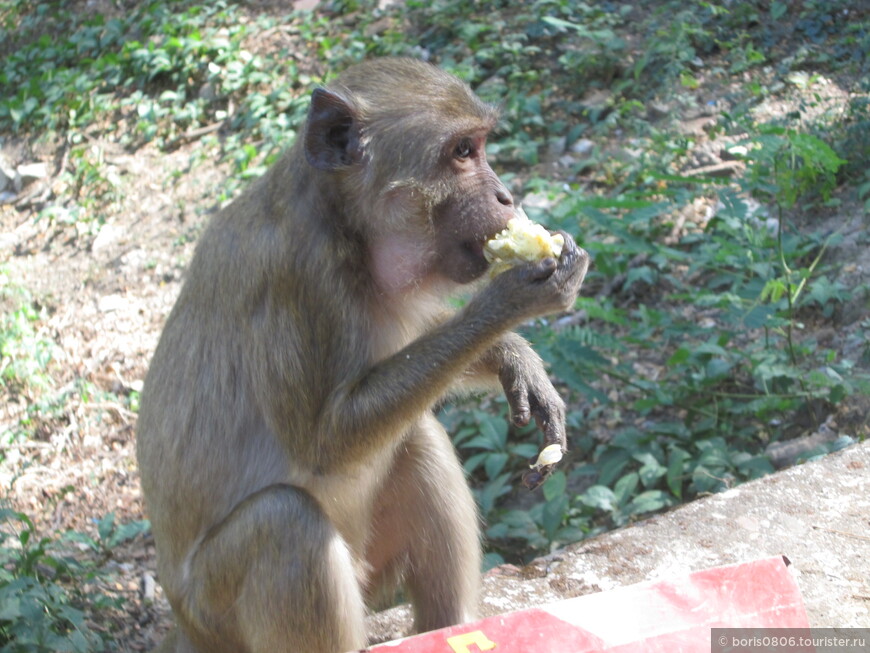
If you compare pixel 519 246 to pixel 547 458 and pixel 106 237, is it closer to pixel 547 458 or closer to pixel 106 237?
pixel 547 458

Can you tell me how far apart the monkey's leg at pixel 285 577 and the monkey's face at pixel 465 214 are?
3.68 feet

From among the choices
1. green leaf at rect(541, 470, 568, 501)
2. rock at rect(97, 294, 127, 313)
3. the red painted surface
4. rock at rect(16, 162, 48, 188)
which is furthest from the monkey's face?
rock at rect(16, 162, 48, 188)

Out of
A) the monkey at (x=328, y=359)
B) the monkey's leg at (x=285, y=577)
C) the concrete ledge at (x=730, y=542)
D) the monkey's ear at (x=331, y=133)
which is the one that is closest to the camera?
the monkey's leg at (x=285, y=577)

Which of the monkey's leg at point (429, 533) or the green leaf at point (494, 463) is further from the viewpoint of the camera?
the green leaf at point (494, 463)

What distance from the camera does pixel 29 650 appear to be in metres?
4.56

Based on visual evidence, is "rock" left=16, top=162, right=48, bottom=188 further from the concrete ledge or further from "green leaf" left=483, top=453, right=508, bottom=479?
the concrete ledge

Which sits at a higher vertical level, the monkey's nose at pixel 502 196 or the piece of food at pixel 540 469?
the monkey's nose at pixel 502 196

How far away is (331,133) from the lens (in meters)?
4.11

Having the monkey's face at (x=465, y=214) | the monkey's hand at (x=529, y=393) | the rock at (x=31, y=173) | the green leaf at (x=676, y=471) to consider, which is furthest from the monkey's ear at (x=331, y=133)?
the rock at (x=31, y=173)

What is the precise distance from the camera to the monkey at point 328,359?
379cm

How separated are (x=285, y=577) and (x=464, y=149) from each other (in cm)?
186

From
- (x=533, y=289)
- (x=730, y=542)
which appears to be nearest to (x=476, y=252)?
(x=533, y=289)

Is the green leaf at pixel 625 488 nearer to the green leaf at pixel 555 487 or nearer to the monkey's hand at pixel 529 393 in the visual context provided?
the green leaf at pixel 555 487

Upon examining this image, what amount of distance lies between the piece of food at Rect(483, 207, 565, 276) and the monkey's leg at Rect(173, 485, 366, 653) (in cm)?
118
